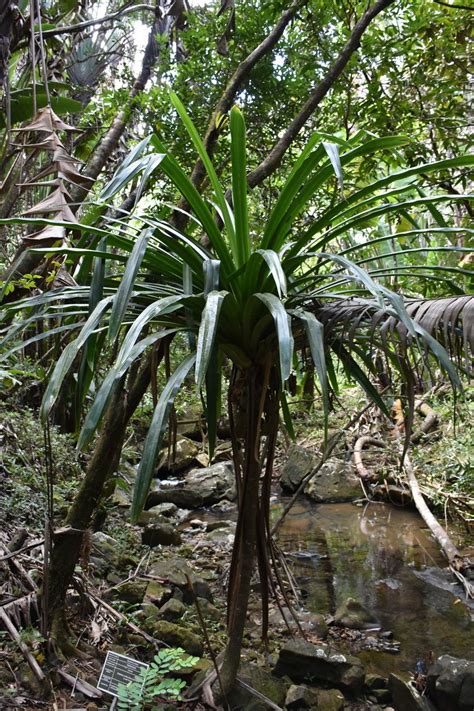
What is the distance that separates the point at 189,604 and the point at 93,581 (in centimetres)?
55

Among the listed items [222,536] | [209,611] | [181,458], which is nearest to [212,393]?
[209,611]

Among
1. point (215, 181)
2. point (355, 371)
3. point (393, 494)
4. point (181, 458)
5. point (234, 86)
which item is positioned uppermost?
point (234, 86)

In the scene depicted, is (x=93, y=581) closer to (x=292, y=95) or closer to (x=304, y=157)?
(x=304, y=157)

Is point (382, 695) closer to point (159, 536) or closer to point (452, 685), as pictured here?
point (452, 685)

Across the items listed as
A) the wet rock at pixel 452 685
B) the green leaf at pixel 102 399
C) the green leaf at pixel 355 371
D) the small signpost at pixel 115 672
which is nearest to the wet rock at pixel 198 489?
the wet rock at pixel 452 685

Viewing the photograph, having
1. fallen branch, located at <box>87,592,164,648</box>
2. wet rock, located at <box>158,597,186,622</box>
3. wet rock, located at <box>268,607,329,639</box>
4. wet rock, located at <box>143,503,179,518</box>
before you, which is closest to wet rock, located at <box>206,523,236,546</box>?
wet rock, located at <box>143,503,179,518</box>

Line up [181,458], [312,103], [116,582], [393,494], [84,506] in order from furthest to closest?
[181,458], [393,494], [116,582], [312,103], [84,506]

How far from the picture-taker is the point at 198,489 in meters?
6.14

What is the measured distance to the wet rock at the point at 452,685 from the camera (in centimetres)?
223

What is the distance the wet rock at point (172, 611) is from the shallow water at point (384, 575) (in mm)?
951

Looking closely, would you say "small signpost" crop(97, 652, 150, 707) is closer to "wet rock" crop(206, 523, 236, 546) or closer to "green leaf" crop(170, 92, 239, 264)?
"green leaf" crop(170, 92, 239, 264)

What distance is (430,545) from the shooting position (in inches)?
181

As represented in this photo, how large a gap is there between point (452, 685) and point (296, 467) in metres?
4.23

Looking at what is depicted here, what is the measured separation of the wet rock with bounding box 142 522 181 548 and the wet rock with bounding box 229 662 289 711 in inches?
79.9
